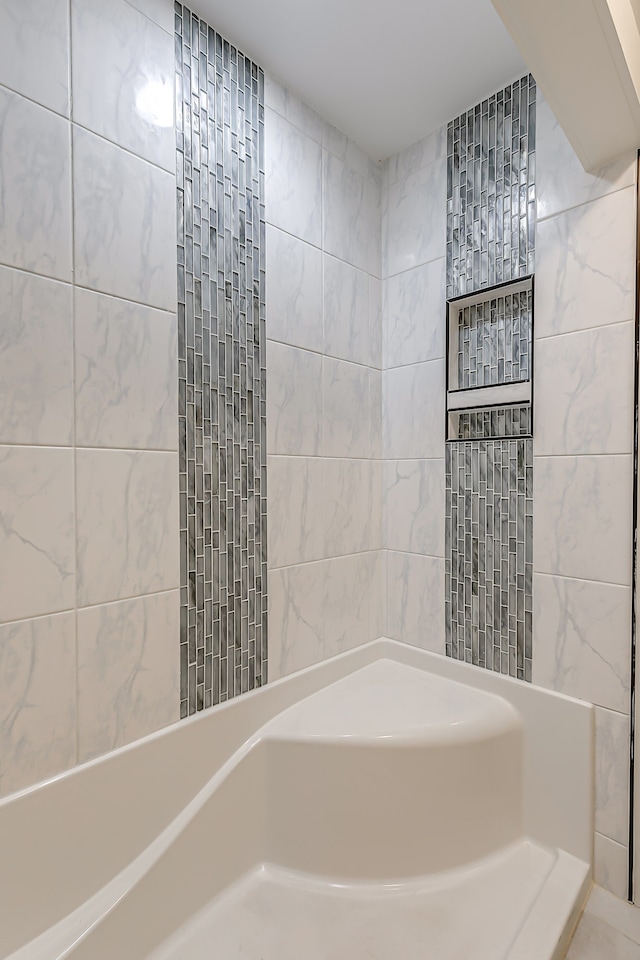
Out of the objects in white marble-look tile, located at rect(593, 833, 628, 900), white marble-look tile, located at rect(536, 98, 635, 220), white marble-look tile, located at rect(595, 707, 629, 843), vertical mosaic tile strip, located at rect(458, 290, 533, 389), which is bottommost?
white marble-look tile, located at rect(593, 833, 628, 900)

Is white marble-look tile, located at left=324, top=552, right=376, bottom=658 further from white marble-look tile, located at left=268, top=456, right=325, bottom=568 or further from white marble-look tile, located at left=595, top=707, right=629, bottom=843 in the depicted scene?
white marble-look tile, located at left=595, top=707, right=629, bottom=843

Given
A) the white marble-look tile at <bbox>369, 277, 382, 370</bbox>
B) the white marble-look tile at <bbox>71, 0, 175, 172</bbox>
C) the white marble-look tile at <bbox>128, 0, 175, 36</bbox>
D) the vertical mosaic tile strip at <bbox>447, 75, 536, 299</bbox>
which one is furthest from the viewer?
the white marble-look tile at <bbox>369, 277, 382, 370</bbox>

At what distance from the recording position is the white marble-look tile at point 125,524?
3.68ft

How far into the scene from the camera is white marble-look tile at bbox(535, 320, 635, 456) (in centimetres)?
134

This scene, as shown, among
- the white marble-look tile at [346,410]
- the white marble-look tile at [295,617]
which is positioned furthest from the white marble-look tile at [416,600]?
the white marble-look tile at [346,410]

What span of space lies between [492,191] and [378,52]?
1.71 feet

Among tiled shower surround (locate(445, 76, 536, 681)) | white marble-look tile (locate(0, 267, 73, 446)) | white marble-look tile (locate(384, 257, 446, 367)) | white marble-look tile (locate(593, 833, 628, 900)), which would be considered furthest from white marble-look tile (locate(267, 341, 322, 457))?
white marble-look tile (locate(593, 833, 628, 900))

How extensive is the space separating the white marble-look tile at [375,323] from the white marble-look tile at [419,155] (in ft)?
1.30

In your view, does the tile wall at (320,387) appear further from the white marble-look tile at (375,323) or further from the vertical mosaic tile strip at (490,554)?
the vertical mosaic tile strip at (490,554)

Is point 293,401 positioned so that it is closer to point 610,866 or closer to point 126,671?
point 126,671

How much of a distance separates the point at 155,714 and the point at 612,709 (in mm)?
1217

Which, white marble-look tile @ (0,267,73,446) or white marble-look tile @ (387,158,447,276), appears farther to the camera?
white marble-look tile @ (387,158,447,276)

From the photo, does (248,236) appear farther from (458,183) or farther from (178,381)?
(458,183)

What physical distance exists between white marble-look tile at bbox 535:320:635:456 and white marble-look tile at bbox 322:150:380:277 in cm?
76
